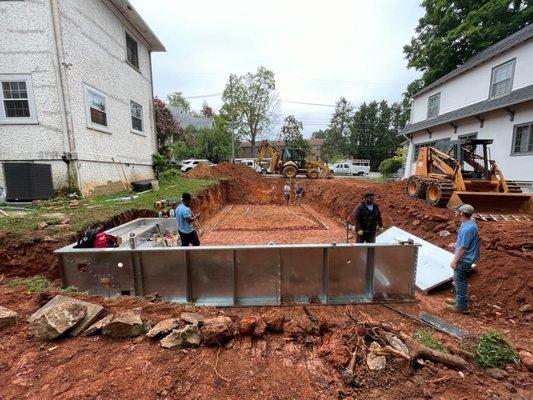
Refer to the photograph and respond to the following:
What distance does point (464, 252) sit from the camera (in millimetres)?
4262

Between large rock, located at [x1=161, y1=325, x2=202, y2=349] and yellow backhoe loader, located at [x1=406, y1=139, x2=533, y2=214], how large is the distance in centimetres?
852

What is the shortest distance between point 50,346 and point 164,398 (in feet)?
4.53

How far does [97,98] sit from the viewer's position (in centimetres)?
990

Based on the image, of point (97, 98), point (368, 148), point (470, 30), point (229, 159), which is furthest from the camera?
point (368, 148)

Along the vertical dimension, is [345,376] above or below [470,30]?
below

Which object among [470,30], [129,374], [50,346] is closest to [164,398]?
[129,374]

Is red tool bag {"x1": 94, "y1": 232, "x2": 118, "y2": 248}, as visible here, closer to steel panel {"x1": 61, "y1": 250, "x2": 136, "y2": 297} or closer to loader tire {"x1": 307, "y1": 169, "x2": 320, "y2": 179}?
steel panel {"x1": 61, "y1": 250, "x2": 136, "y2": 297}

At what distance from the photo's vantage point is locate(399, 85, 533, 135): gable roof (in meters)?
10.1

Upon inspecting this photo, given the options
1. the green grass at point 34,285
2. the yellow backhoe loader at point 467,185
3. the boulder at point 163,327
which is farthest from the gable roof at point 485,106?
the green grass at point 34,285

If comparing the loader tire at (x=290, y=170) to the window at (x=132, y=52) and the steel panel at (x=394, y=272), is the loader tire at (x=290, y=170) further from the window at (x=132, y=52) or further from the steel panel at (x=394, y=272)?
the steel panel at (x=394, y=272)

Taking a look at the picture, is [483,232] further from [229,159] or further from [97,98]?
[229,159]

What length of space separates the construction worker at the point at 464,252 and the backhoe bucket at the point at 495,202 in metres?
4.35

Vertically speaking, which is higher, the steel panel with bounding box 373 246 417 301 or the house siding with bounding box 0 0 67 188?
the house siding with bounding box 0 0 67 188

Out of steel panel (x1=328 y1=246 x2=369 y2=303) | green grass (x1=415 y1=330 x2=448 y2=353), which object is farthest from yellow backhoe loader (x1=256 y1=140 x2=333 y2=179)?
green grass (x1=415 y1=330 x2=448 y2=353)
